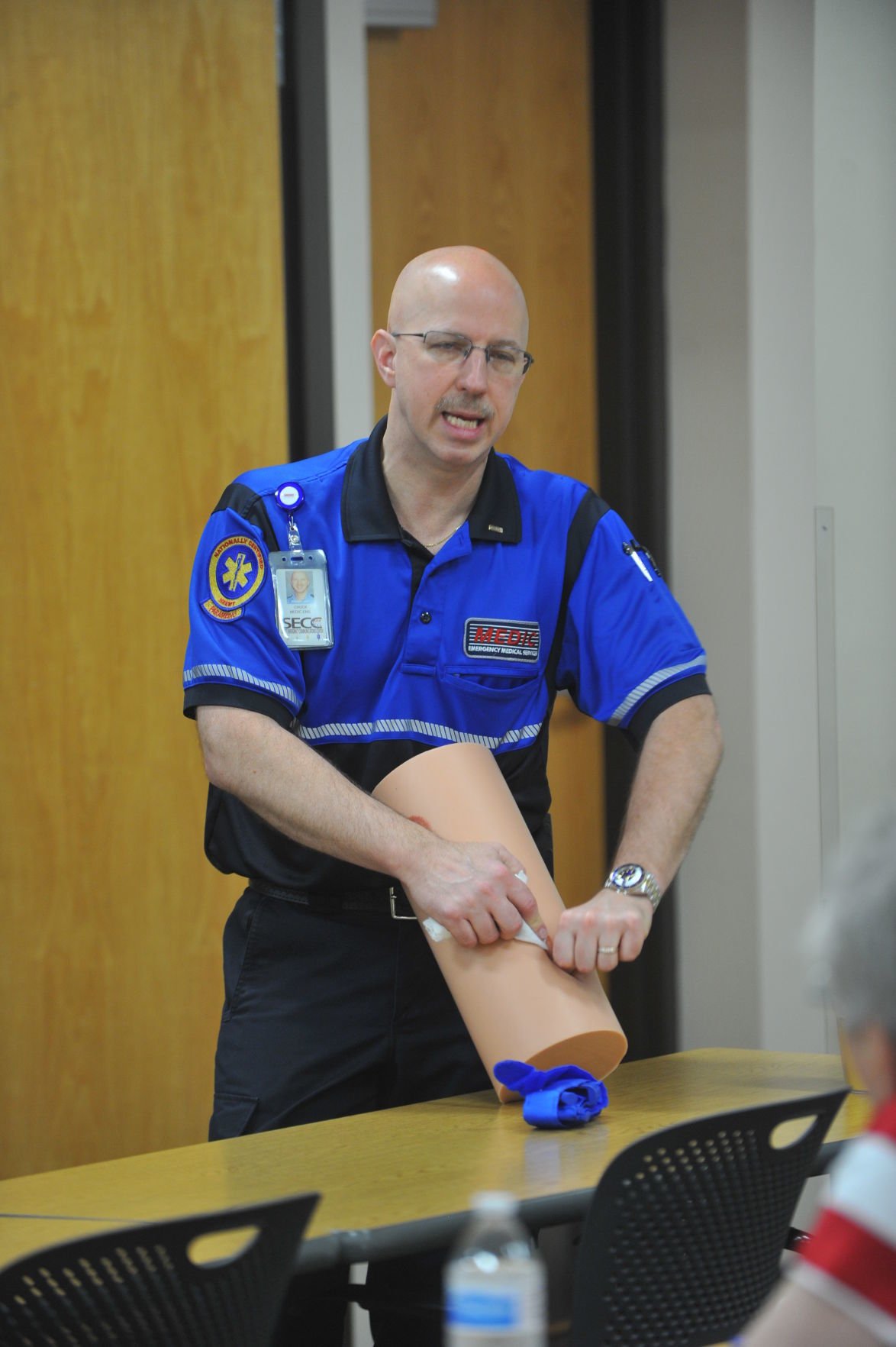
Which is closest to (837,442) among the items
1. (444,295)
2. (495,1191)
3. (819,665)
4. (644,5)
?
(819,665)

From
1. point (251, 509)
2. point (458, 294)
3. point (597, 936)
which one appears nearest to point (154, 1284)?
point (597, 936)

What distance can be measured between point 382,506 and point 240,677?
0.36m

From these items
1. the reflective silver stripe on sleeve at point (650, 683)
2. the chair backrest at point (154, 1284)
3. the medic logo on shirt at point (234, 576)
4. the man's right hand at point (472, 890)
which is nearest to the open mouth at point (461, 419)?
the medic logo on shirt at point (234, 576)

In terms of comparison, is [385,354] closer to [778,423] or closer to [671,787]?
[671,787]

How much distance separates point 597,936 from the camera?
1.89 metres

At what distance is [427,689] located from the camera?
227 cm

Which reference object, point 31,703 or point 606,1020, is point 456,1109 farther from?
point 31,703

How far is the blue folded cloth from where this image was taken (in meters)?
1.81

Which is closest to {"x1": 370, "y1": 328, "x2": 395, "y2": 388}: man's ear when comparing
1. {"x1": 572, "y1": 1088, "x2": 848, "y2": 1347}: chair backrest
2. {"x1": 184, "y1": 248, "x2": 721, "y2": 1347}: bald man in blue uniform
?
{"x1": 184, "y1": 248, "x2": 721, "y2": 1347}: bald man in blue uniform

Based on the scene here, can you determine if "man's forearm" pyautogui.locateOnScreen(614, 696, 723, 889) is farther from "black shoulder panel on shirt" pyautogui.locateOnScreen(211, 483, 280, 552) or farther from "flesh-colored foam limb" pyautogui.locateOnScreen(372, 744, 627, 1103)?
"black shoulder panel on shirt" pyautogui.locateOnScreen(211, 483, 280, 552)

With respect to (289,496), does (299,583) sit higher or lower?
lower

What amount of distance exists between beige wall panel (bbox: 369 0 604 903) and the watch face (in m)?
1.71

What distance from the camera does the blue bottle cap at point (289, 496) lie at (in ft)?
7.51

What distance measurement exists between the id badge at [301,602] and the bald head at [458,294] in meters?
0.41
